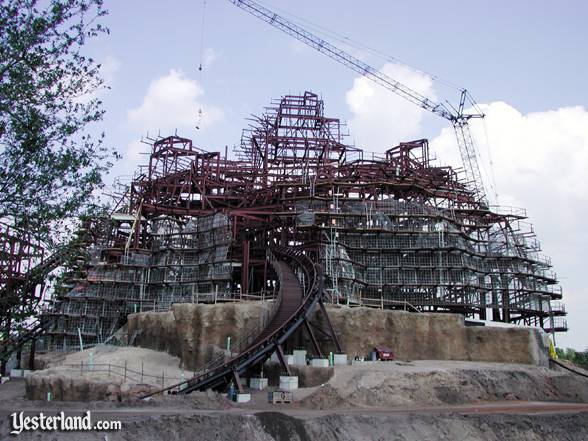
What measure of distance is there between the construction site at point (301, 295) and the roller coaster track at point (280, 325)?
0.62 feet

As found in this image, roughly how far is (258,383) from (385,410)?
11397 millimetres

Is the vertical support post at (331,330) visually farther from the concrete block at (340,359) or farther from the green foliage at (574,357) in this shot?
the green foliage at (574,357)

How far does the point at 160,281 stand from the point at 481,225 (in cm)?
4366

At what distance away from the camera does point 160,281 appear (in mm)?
74062

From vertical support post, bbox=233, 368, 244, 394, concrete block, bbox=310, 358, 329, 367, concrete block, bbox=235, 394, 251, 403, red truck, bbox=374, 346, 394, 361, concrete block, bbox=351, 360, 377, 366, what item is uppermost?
red truck, bbox=374, 346, 394, 361

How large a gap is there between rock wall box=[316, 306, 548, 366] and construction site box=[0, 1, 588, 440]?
13 centimetres

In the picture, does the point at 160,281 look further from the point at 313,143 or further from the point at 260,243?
the point at 313,143

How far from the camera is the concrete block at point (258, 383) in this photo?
153 ft

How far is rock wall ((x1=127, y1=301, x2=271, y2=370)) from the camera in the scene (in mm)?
52656

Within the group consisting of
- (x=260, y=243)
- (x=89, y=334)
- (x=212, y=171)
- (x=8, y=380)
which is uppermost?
(x=212, y=171)

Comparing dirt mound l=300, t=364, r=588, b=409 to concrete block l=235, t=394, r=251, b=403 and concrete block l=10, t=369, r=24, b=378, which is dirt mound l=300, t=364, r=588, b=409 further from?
concrete block l=10, t=369, r=24, b=378

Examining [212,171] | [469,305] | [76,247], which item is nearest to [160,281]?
[212,171]

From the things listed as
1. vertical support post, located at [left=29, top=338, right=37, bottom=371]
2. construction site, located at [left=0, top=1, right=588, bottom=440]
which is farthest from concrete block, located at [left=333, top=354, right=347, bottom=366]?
vertical support post, located at [left=29, top=338, right=37, bottom=371]

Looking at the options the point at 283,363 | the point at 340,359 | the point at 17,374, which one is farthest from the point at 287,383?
the point at 17,374
